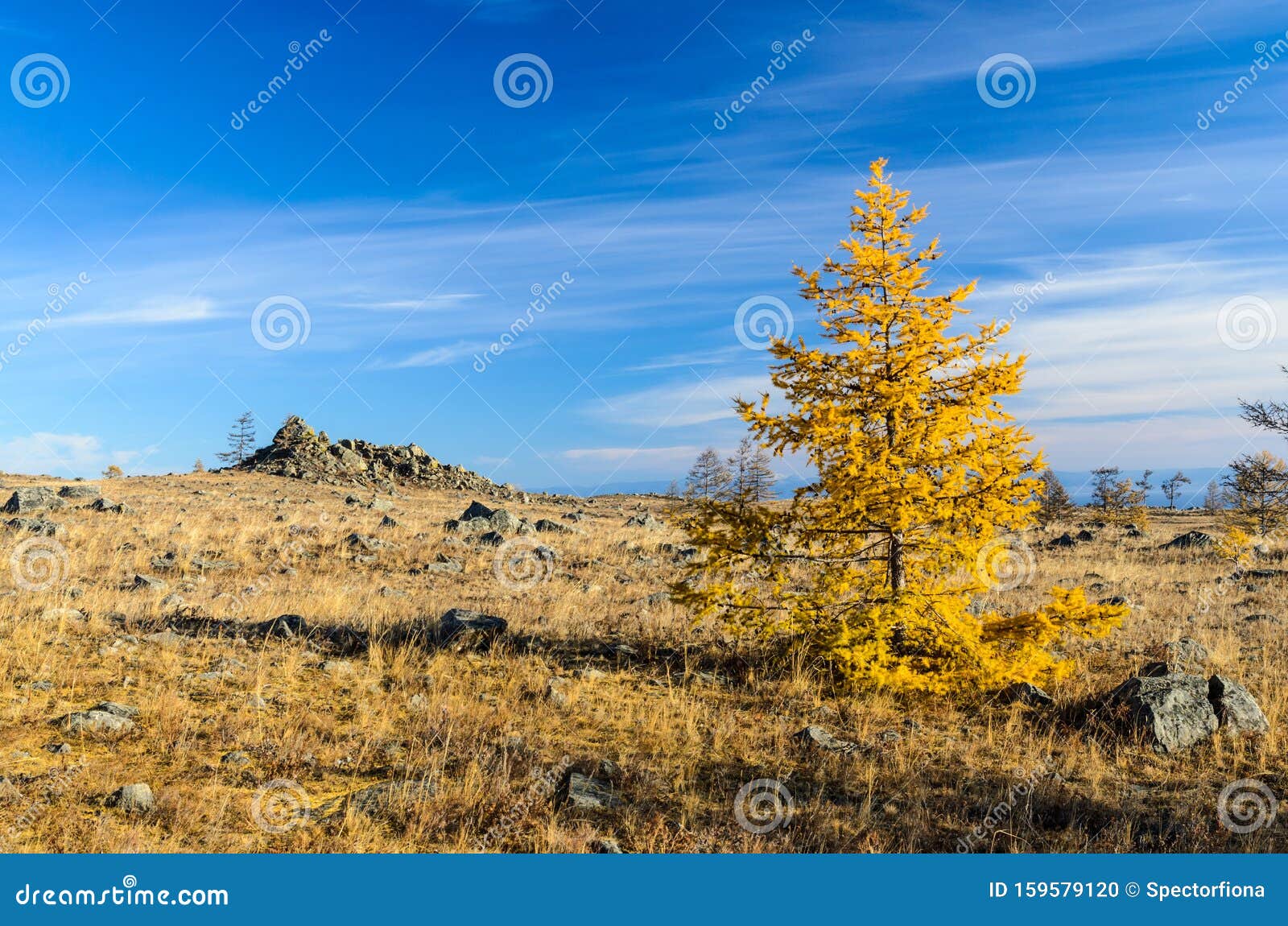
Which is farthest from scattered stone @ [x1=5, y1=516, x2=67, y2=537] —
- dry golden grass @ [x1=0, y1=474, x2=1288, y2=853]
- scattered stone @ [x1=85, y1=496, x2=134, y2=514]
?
dry golden grass @ [x1=0, y1=474, x2=1288, y2=853]

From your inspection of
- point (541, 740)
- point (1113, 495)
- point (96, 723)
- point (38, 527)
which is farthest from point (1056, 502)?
point (96, 723)

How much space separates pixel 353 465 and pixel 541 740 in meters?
47.3

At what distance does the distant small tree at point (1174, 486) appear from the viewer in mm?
92062

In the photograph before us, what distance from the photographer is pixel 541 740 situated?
27.7 feet

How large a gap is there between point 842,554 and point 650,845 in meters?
5.47

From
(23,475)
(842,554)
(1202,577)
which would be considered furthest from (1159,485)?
(23,475)

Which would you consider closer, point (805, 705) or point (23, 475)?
point (805, 705)

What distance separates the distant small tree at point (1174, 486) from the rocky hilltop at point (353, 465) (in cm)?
8025

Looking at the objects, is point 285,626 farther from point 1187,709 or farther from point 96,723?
point 1187,709

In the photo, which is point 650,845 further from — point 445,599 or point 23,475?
point 23,475

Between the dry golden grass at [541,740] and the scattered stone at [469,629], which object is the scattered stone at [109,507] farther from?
the scattered stone at [469,629]

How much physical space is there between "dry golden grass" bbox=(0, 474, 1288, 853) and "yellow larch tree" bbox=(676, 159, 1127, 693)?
0.78 meters

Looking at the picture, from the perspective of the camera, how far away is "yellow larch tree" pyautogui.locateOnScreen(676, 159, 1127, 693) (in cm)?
982

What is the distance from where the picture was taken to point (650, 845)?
6.12 metres
